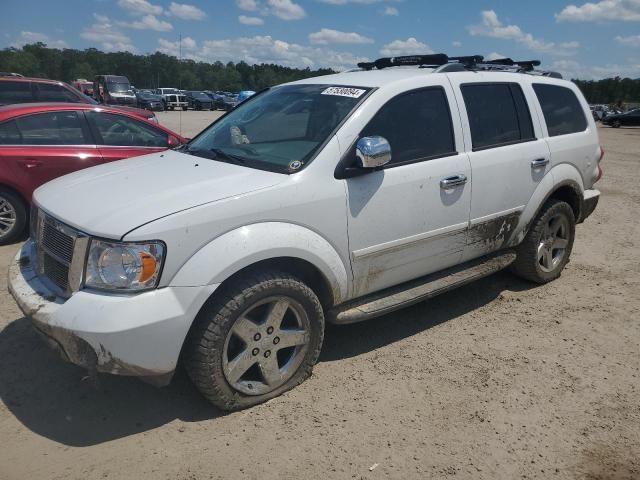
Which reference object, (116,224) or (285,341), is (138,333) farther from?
(285,341)

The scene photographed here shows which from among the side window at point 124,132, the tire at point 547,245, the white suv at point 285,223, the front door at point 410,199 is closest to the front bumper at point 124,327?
the white suv at point 285,223

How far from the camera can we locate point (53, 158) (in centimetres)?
615

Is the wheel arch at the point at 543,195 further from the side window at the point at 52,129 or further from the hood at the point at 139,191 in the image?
the side window at the point at 52,129

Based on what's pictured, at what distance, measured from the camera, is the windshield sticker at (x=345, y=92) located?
141 inches

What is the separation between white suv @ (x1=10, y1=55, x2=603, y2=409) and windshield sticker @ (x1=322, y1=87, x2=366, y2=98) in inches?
0.6

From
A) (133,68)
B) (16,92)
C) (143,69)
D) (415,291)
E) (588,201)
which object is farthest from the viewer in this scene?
(133,68)

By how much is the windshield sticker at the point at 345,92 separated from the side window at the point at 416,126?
0.68 feet

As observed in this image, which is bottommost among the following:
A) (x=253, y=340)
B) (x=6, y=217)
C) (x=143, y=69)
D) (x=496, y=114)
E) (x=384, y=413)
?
(x=384, y=413)

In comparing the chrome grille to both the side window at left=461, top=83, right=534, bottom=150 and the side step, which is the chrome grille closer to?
the side step

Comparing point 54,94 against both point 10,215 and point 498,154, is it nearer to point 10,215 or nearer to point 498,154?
point 10,215

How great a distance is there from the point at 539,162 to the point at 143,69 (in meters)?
92.3

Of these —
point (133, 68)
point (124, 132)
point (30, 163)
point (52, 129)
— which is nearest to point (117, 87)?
point (124, 132)

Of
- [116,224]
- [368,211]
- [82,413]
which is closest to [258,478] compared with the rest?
[82,413]

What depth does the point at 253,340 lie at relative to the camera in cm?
305
